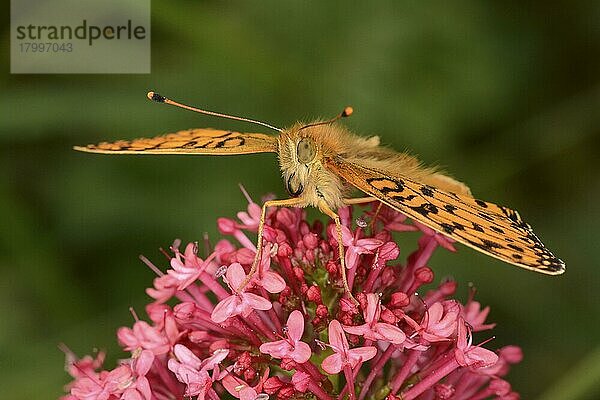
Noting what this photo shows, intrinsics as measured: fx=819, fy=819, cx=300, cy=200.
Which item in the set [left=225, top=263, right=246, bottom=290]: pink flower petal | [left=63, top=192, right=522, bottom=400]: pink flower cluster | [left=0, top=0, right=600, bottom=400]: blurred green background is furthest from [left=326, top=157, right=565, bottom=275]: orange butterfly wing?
[left=0, top=0, right=600, bottom=400]: blurred green background

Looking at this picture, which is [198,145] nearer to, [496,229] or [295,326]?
[295,326]

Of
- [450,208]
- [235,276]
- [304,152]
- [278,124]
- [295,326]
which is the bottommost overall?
[295,326]

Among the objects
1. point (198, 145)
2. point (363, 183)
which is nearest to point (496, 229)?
point (363, 183)

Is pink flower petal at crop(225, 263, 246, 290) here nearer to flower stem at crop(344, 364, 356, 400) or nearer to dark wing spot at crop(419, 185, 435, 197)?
flower stem at crop(344, 364, 356, 400)

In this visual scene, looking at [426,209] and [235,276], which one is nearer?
[426,209]

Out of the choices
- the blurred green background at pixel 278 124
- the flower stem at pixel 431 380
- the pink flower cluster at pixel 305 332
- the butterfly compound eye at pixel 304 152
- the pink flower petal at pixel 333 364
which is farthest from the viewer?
the blurred green background at pixel 278 124

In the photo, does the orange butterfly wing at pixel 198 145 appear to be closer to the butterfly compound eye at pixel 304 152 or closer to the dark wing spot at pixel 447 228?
the butterfly compound eye at pixel 304 152

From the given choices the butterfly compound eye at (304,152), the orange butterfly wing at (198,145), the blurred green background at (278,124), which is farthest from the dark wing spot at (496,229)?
the blurred green background at (278,124)
